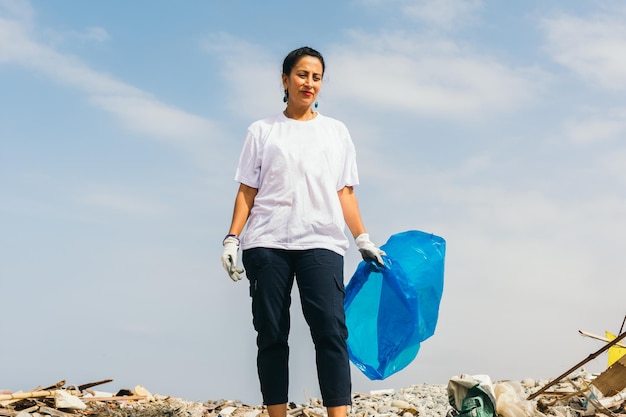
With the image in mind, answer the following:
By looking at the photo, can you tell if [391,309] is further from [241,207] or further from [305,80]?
[305,80]

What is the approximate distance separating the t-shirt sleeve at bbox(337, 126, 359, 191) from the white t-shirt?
0.04 m

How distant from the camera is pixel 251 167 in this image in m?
3.93

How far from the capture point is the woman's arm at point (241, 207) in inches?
155

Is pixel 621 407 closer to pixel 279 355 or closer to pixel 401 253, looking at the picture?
pixel 401 253

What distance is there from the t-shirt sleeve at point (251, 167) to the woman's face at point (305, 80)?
1.04ft

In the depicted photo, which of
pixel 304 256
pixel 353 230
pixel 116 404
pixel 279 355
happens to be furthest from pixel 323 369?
pixel 116 404

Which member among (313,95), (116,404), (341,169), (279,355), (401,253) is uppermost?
(313,95)

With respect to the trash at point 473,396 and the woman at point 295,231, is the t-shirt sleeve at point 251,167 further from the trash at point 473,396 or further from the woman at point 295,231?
the trash at point 473,396

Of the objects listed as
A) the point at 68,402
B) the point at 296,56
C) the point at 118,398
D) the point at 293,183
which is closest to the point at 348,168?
the point at 293,183

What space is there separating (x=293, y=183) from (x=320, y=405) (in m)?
2.27

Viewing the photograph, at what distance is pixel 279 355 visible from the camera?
3.78 metres

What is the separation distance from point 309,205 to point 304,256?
27cm

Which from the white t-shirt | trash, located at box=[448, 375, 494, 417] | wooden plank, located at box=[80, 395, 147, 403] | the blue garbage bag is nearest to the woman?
the white t-shirt

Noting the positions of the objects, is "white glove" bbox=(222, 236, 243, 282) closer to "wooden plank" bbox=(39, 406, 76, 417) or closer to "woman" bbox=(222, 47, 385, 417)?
"woman" bbox=(222, 47, 385, 417)
